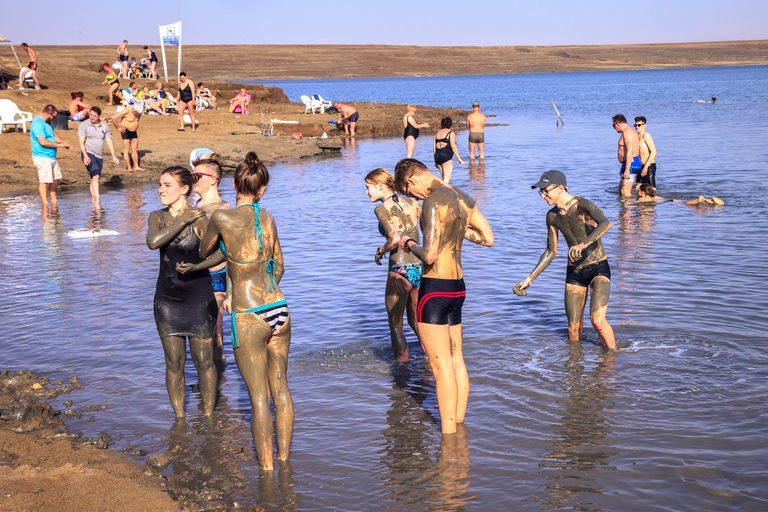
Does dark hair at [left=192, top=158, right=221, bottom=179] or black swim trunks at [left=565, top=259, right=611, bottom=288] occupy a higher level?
dark hair at [left=192, top=158, right=221, bottom=179]

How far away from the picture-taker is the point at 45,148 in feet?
47.8

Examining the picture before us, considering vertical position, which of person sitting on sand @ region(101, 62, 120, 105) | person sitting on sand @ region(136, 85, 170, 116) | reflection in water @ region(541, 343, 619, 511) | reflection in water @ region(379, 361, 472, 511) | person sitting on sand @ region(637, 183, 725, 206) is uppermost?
person sitting on sand @ region(101, 62, 120, 105)

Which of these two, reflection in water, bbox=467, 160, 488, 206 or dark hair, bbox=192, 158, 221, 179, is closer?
dark hair, bbox=192, 158, 221, 179

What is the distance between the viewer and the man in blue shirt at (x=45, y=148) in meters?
14.0

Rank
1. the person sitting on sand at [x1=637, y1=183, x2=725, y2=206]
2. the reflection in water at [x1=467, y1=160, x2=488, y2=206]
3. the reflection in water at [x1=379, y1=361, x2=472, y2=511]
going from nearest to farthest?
the reflection in water at [x1=379, y1=361, x2=472, y2=511] < the person sitting on sand at [x1=637, y1=183, x2=725, y2=206] < the reflection in water at [x1=467, y1=160, x2=488, y2=206]

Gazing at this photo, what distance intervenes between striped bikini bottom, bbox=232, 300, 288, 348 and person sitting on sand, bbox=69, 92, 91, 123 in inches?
557

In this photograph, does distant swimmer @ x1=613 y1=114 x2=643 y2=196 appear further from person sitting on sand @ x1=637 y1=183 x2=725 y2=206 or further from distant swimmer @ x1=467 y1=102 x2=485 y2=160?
distant swimmer @ x1=467 y1=102 x2=485 y2=160

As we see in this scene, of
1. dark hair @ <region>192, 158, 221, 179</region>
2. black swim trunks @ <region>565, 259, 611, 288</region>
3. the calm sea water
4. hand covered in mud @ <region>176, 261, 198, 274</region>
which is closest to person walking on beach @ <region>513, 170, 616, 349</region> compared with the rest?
black swim trunks @ <region>565, 259, 611, 288</region>

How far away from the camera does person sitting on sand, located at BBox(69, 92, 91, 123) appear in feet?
55.3

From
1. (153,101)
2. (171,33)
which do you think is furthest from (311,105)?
(153,101)

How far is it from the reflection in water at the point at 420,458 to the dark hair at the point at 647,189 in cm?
1090

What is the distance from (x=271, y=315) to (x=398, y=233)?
71.5 inches

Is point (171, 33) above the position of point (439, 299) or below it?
above

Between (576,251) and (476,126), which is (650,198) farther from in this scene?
(576,251)
